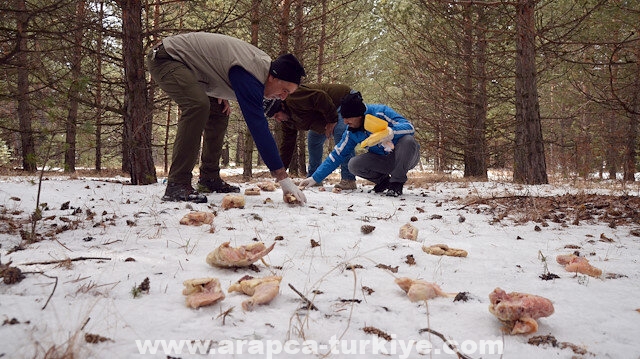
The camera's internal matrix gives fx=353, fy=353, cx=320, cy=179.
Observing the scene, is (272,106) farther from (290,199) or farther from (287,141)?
(290,199)

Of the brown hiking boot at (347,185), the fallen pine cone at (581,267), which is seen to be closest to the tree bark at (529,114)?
the brown hiking boot at (347,185)

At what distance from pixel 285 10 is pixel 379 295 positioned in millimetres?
8185

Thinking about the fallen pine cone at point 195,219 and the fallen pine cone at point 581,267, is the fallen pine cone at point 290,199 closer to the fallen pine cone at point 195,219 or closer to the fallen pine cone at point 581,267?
the fallen pine cone at point 195,219

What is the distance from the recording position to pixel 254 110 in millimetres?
3092

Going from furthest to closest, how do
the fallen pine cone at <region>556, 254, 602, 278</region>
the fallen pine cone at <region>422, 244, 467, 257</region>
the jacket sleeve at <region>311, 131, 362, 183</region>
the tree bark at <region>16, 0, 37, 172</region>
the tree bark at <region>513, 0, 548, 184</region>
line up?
the tree bark at <region>513, 0, 548, 184</region>
the jacket sleeve at <region>311, 131, 362, 183</region>
the tree bark at <region>16, 0, 37, 172</region>
the fallen pine cone at <region>422, 244, 467, 257</region>
the fallen pine cone at <region>556, 254, 602, 278</region>

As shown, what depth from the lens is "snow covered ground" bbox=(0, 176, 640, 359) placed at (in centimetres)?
109

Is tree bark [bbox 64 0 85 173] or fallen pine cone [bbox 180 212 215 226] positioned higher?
tree bark [bbox 64 0 85 173]

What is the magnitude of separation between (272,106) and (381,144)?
62.0 inches

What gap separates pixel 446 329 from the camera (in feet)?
4.08

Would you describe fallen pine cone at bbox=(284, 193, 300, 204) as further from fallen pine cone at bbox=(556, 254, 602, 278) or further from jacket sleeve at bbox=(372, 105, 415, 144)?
fallen pine cone at bbox=(556, 254, 602, 278)

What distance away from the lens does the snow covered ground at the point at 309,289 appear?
1.09 meters

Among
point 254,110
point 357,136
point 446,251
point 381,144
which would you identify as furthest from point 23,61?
point 446,251

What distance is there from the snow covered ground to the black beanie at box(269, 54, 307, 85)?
1.30 metres

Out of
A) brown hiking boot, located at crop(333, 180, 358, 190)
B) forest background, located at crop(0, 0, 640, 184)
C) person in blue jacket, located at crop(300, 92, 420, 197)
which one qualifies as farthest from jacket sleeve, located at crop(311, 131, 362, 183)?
forest background, located at crop(0, 0, 640, 184)
